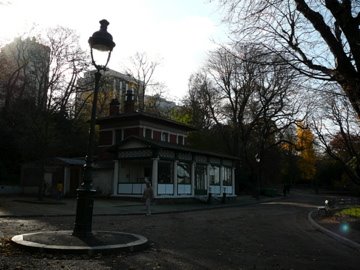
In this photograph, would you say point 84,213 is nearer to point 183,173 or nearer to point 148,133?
point 183,173

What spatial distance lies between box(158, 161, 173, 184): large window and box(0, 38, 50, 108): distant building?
13.3 m

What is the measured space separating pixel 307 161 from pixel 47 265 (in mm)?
84273

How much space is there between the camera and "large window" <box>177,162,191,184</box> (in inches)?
1463

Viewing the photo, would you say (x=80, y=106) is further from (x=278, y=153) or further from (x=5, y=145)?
(x=278, y=153)

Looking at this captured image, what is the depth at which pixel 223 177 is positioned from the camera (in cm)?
4531

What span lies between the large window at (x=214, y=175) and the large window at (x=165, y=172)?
7.09m

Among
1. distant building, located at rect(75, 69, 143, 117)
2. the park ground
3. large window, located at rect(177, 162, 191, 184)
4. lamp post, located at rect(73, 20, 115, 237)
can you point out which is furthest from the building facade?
lamp post, located at rect(73, 20, 115, 237)

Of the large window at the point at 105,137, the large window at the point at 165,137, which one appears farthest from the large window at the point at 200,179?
the large window at the point at 105,137

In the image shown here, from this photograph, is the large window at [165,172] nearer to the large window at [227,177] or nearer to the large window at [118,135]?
the large window at [118,135]

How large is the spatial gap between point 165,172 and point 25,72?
24217 mm

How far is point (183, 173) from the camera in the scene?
3784 centimetres

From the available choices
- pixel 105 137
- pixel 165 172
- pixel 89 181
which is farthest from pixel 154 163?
pixel 89 181

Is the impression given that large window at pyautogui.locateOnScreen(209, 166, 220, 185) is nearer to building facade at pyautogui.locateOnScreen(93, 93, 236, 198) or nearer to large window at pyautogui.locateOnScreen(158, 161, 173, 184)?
building facade at pyautogui.locateOnScreen(93, 93, 236, 198)

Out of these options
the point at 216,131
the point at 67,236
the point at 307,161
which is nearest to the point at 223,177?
the point at 216,131
